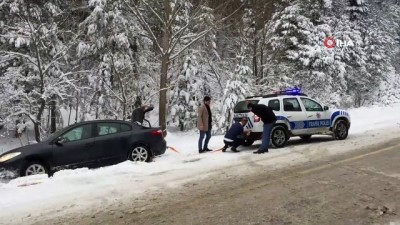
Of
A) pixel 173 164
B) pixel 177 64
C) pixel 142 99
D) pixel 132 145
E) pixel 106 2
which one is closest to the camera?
pixel 173 164

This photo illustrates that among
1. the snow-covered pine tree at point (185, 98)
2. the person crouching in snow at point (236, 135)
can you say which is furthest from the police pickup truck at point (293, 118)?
the snow-covered pine tree at point (185, 98)

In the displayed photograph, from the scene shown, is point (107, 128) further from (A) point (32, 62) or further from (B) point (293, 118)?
(A) point (32, 62)

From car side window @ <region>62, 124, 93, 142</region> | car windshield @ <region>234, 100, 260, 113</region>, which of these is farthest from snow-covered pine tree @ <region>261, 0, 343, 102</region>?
car side window @ <region>62, 124, 93, 142</region>

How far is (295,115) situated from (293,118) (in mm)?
136

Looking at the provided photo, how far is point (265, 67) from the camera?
24.0 m

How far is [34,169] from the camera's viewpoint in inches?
412

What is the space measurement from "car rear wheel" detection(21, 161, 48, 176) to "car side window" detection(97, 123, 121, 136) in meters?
1.65

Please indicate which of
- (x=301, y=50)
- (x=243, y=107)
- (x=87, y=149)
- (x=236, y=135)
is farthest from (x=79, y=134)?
(x=301, y=50)

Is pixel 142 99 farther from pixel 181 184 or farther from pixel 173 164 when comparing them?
pixel 181 184

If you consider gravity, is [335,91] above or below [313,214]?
above

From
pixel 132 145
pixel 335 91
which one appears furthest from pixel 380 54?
pixel 132 145

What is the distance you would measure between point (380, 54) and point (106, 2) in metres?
22.8

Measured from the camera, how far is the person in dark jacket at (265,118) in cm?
1223

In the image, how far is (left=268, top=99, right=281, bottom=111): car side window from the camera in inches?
523
